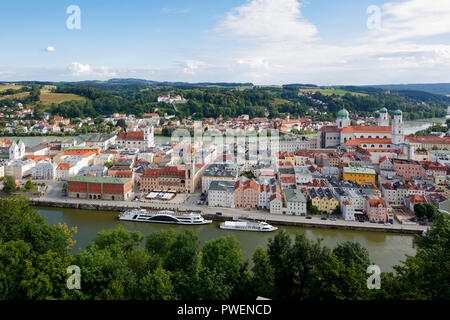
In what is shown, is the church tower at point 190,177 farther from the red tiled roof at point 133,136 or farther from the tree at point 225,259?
the red tiled roof at point 133,136

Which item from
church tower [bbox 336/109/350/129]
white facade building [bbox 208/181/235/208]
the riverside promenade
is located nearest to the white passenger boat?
the riverside promenade

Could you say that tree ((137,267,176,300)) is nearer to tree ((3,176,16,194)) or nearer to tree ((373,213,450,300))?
tree ((373,213,450,300))

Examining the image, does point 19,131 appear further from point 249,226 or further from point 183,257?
point 183,257

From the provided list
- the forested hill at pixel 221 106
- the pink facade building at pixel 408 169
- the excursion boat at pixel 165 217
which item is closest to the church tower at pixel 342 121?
the pink facade building at pixel 408 169

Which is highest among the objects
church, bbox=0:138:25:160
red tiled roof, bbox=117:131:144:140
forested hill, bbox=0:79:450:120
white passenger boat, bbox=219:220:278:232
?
forested hill, bbox=0:79:450:120

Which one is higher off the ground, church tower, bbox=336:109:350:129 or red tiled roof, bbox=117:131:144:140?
church tower, bbox=336:109:350:129

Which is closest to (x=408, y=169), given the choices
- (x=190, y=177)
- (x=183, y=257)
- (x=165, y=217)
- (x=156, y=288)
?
(x=190, y=177)
